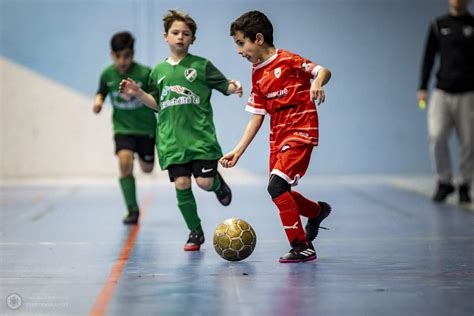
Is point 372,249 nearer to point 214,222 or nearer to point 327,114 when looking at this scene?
point 214,222

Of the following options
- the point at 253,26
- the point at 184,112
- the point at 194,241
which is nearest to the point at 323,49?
the point at 184,112

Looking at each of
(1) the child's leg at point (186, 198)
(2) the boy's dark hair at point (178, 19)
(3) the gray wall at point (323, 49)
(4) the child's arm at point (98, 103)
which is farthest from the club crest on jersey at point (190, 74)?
(3) the gray wall at point (323, 49)

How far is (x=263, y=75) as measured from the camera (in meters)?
6.23

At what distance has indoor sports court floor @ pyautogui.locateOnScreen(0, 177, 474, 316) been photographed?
185 inches

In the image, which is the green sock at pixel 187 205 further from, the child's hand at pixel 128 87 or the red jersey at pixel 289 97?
the red jersey at pixel 289 97

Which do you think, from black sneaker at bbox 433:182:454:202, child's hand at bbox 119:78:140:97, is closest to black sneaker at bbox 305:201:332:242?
child's hand at bbox 119:78:140:97

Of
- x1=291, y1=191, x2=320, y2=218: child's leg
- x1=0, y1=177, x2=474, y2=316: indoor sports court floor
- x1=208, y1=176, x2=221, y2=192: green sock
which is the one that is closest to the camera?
x1=0, y1=177, x2=474, y2=316: indoor sports court floor

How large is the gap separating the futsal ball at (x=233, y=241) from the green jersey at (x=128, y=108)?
2828 millimetres

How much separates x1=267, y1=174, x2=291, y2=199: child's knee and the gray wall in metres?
9.19

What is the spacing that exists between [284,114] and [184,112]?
3.08 ft

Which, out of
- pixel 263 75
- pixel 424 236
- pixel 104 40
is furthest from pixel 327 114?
pixel 263 75

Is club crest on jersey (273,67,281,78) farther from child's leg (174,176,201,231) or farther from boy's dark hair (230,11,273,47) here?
child's leg (174,176,201,231)

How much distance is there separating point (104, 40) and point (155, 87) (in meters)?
8.62

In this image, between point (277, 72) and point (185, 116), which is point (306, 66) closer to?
point (277, 72)
